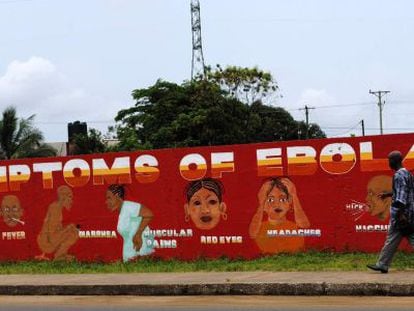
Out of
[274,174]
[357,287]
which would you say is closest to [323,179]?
[274,174]

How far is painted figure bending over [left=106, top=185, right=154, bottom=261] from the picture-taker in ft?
44.7

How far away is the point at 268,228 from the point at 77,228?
422cm

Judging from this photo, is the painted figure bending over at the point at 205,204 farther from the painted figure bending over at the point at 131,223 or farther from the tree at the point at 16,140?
the tree at the point at 16,140

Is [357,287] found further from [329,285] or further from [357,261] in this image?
[357,261]

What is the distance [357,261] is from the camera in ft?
37.0

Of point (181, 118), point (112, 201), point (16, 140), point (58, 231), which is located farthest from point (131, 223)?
point (181, 118)

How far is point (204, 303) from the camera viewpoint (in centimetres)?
926

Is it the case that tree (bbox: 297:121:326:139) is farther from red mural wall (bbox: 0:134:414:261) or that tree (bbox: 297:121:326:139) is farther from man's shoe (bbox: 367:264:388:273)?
man's shoe (bbox: 367:264:388:273)

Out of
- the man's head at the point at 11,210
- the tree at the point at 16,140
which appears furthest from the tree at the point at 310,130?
the man's head at the point at 11,210

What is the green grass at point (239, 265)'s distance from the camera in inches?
435

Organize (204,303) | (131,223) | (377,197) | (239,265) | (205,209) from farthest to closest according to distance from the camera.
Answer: (131,223) → (205,209) → (239,265) → (377,197) → (204,303)

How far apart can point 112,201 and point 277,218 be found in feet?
11.5

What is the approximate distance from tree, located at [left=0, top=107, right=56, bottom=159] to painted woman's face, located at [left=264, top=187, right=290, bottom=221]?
28.5m

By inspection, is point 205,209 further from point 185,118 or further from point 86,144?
point 86,144
